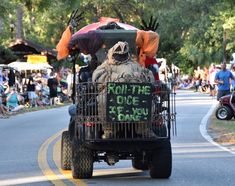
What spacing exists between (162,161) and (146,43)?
6.97 feet

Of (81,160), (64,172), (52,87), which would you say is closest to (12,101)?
(52,87)

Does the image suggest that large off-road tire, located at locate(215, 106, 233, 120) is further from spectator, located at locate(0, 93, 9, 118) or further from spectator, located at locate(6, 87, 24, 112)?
spectator, located at locate(6, 87, 24, 112)

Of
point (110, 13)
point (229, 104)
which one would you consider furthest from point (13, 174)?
point (110, 13)

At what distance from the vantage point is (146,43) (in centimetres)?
1200

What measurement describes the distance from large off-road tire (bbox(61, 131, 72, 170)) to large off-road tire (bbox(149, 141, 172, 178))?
1521 mm

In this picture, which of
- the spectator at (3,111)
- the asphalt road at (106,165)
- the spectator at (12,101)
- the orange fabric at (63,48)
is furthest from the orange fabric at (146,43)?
the spectator at (12,101)

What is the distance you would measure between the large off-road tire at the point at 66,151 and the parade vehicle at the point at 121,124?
0.54 metres

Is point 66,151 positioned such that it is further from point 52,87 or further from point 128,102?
point 52,87

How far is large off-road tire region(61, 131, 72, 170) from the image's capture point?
1188 cm

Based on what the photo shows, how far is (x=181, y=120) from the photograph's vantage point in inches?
987

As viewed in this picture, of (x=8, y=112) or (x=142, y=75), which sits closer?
(x=142, y=75)

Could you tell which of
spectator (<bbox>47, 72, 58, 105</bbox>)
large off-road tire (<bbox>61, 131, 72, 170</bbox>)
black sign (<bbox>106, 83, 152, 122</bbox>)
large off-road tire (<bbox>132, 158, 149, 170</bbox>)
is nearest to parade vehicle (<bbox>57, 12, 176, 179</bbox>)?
black sign (<bbox>106, 83, 152, 122</bbox>)

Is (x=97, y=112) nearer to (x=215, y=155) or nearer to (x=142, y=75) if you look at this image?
(x=142, y=75)

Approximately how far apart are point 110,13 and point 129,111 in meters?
57.3
